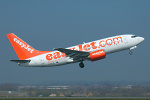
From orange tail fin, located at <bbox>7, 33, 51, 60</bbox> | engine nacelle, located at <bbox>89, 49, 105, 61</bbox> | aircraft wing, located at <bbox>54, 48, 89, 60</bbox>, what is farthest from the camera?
orange tail fin, located at <bbox>7, 33, 51, 60</bbox>

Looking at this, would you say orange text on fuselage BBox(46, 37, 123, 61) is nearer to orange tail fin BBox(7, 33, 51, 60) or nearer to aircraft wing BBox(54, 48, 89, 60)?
aircraft wing BBox(54, 48, 89, 60)

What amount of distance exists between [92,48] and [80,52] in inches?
87.8

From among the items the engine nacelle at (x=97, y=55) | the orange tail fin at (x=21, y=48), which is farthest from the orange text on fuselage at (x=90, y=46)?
the orange tail fin at (x=21, y=48)

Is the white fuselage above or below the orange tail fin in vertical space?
below

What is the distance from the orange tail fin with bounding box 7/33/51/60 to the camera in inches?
2183

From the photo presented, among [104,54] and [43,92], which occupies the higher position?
[104,54]

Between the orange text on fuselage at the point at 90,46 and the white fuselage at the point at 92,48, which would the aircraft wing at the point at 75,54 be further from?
the orange text on fuselage at the point at 90,46

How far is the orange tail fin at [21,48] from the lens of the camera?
55438 millimetres

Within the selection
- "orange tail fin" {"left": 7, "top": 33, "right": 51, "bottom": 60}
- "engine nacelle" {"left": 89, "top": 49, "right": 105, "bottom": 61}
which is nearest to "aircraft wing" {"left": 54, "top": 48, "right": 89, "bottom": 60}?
"engine nacelle" {"left": 89, "top": 49, "right": 105, "bottom": 61}

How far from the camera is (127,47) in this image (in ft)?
171

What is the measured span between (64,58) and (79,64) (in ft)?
11.1

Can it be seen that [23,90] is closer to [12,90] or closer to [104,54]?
[12,90]

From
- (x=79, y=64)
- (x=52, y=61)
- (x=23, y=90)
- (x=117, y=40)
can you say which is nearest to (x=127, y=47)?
(x=117, y=40)

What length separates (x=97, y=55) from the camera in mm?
51094
